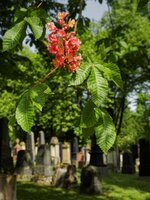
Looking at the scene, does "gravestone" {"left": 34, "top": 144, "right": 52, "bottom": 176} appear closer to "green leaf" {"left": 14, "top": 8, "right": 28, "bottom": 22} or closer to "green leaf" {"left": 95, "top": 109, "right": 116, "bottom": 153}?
"green leaf" {"left": 14, "top": 8, "right": 28, "bottom": 22}

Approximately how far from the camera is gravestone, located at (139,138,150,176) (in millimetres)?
18438

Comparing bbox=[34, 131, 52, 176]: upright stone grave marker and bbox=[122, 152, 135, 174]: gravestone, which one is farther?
bbox=[122, 152, 135, 174]: gravestone

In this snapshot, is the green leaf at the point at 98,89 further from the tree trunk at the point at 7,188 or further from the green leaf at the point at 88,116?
the tree trunk at the point at 7,188

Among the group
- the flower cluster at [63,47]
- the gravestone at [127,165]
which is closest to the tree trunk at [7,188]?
the flower cluster at [63,47]

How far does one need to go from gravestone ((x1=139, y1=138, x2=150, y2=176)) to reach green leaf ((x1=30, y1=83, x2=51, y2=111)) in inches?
640

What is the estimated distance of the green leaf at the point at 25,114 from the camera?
244cm

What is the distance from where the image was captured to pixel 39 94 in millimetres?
2584

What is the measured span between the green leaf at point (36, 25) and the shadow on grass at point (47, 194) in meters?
8.53

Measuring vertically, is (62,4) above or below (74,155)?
above

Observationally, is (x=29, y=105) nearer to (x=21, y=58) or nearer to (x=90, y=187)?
(x=21, y=58)

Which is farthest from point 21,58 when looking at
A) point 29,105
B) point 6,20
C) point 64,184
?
point 29,105

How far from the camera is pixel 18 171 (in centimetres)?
1744

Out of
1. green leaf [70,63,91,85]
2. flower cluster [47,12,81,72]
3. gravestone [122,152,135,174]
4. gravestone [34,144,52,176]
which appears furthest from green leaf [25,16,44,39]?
gravestone [122,152,135,174]

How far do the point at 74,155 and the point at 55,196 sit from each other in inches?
759
